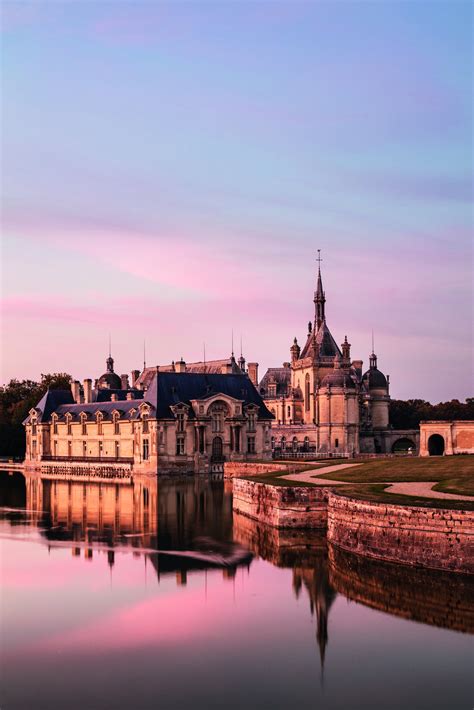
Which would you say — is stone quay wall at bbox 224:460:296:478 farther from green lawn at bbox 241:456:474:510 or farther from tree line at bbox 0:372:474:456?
tree line at bbox 0:372:474:456

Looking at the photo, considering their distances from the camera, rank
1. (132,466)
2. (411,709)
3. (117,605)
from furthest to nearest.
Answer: (132,466)
(117,605)
(411,709)

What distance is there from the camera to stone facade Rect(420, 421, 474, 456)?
10281 centimetres

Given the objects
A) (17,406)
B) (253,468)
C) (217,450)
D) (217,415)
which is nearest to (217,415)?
(217,415)

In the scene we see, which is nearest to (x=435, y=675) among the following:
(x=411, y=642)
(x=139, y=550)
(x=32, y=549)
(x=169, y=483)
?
(x=411, y=642)

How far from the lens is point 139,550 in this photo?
4338cm

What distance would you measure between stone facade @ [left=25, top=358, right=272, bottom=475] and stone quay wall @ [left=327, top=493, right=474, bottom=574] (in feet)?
177

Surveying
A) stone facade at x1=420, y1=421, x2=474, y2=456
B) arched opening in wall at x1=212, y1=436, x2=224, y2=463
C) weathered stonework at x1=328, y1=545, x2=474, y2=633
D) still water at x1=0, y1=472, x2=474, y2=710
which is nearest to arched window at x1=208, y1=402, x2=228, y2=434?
arched opening in wall at x1=212, y1=436, x2=224, y2=463

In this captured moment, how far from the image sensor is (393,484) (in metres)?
49.3

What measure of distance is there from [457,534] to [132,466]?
64011 mm

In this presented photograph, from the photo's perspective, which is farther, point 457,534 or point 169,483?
point 169,483

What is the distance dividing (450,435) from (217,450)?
24758 mm

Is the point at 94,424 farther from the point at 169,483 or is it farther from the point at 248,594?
the point at 248,594

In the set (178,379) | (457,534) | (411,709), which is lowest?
(411,709)

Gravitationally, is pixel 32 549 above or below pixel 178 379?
below
